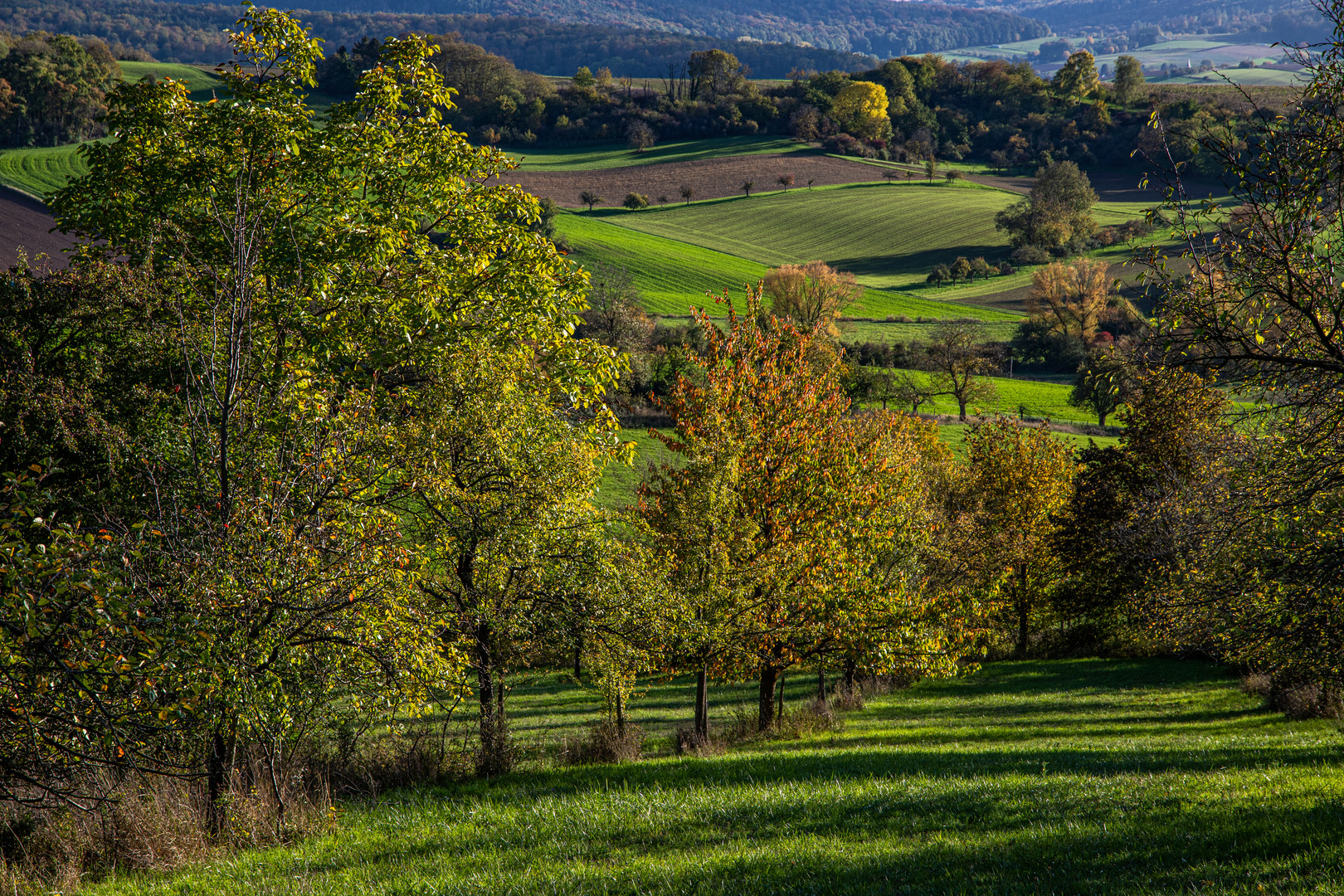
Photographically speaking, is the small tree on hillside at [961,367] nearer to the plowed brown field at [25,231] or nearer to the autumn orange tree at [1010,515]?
the autumn orange tree at [1010,515]

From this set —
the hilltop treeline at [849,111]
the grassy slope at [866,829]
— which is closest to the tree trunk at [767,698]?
the grassy slope at [866,829]

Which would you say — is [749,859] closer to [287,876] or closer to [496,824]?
[496,824]

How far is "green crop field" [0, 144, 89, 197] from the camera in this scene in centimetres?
7900

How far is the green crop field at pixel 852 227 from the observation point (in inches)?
5022

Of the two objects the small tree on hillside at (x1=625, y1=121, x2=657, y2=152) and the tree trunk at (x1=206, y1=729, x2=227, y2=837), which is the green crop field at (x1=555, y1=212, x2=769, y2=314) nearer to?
the small tree on hillside at (x1=625, y1=121, x2=657, y2=152)

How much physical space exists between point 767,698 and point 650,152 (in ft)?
515

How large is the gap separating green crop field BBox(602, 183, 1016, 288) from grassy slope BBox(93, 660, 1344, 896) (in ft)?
367

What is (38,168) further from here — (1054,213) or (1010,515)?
(1054,213)

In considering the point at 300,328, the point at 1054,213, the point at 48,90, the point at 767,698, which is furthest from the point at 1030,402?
the point at 48,90

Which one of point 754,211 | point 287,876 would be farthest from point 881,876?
point 754,211

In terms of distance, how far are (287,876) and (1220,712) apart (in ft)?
74.4

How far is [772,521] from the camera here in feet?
68.4

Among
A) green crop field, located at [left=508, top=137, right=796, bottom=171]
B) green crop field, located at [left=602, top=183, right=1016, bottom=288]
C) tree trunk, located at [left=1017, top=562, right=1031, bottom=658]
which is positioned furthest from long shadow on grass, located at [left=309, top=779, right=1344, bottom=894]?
green crop field, located at [left=508, top=137, right=796, bottom=171]

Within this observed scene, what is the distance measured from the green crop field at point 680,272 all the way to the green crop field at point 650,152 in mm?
36470
